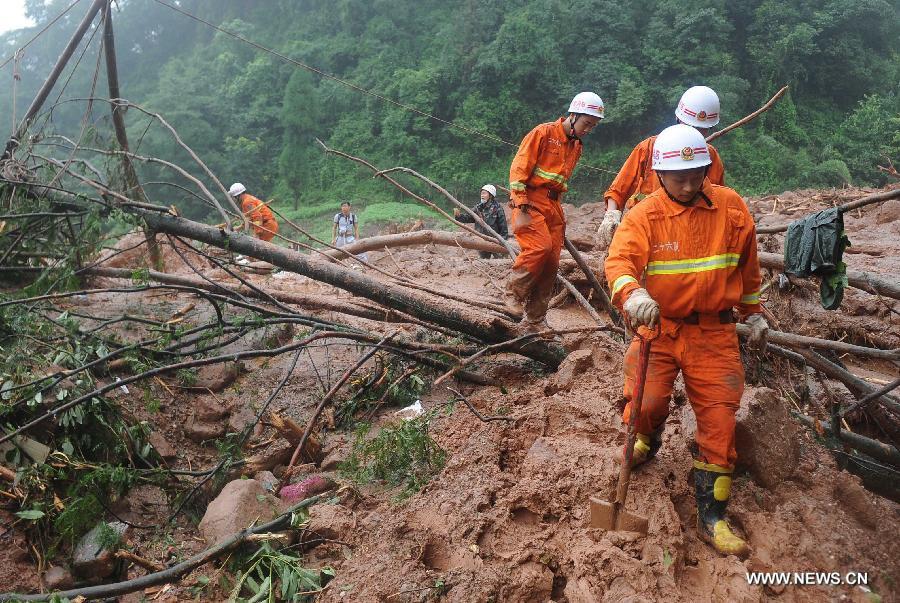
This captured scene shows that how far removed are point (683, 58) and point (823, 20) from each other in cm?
493

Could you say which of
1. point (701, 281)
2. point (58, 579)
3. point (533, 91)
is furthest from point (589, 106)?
point (533, 91)

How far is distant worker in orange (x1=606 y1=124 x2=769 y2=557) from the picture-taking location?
8.31 feet

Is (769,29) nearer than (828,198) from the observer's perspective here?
No

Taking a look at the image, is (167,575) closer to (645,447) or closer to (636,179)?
(645,447)

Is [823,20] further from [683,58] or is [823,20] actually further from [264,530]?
[264,530]

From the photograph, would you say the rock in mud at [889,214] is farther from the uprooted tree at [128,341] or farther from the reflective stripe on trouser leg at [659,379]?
the reflective stripe on trouser leg at [659,379]

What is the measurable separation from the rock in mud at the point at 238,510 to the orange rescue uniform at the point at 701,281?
211 cm

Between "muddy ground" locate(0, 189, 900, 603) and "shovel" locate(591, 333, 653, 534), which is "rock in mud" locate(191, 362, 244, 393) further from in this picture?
"shovel" locate(591, 333, 653, 534)

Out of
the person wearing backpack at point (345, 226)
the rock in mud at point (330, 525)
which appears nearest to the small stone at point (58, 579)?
the rock in mud at point (330, 525)

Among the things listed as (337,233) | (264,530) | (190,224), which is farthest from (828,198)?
(264,530)

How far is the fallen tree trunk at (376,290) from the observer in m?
4.55

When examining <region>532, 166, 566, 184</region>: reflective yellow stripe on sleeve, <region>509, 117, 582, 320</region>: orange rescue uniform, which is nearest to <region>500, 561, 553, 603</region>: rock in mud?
<region>509, 117, 582, 320</region>: orange rescue uniform

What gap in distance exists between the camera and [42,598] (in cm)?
271

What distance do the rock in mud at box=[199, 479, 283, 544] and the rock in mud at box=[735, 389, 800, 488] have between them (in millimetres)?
2344
